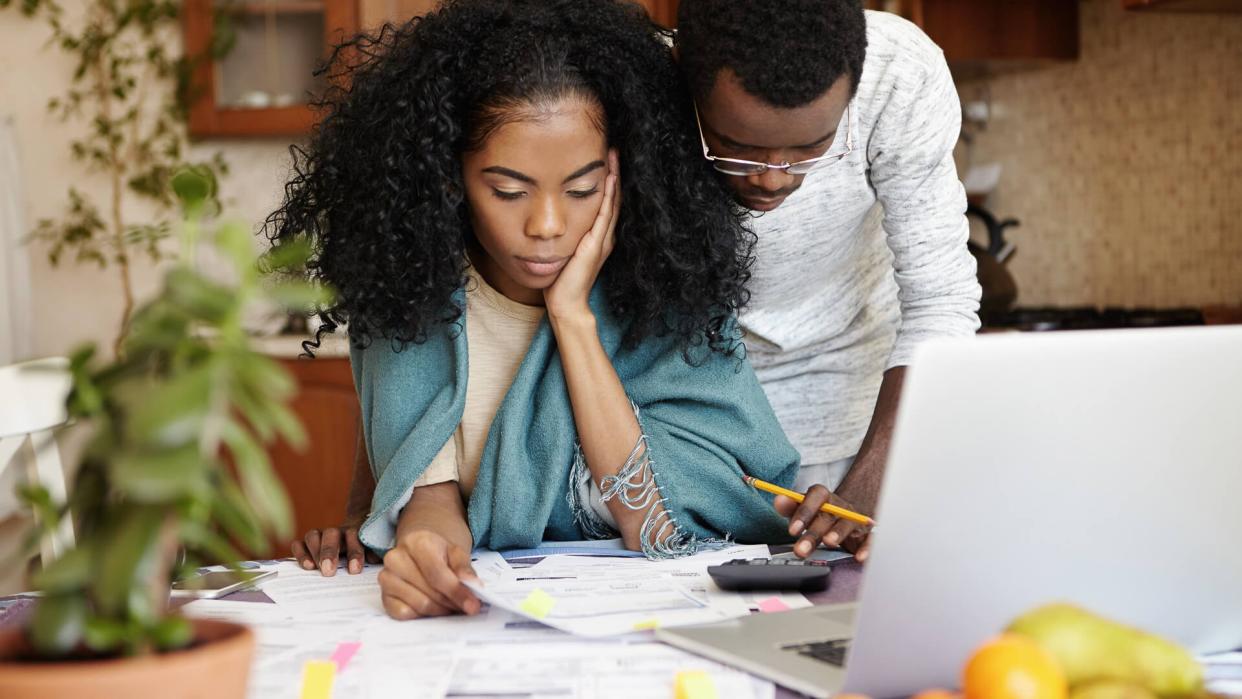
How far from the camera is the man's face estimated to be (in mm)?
1188

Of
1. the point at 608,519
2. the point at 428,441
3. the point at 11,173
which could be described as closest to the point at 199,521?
the point at 428,441

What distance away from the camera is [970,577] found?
671 millimetres

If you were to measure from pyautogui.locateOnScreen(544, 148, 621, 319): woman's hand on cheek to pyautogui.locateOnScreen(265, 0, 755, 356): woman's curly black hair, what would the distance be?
0.02 metres

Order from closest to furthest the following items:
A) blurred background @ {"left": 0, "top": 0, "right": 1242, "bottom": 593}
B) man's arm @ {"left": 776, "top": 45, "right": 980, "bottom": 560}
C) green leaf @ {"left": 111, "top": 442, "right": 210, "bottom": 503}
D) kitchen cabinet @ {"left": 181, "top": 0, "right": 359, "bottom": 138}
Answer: green leaf @ {"left": 111, "top": 442, "right": 210, "bottom": 503}, man's arm @ {"left": 776, "top": 45, "right": 980, "bottom": 560}, blurred background @ {"left": 0, "top": 0, "right": 1242, "bottom": 593}, kitchen cabinet @ {"left": 181, "top": 0, "right": 359, "bottom": 138}

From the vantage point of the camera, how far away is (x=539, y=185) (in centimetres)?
119

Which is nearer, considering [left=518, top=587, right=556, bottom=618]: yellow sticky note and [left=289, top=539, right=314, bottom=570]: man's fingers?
[left=518, top=587, right=556, bottom=618]: yellow sticky note

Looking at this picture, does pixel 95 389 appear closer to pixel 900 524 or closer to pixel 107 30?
pixel 900 524

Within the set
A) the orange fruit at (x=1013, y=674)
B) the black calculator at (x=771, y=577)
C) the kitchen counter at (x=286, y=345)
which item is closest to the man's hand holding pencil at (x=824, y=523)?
the black calculator at (x=771, y=577)

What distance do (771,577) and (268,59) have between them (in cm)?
275

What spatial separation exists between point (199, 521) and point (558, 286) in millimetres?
757

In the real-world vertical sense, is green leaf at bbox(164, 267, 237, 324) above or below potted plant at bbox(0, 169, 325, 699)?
above

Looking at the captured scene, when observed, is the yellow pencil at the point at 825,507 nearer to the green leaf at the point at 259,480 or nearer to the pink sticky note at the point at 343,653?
the pink sticky note at the point at 343,653

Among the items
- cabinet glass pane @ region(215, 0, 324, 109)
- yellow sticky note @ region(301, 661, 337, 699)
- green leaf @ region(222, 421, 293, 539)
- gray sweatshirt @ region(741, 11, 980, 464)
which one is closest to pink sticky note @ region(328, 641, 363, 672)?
yellow sticky note @ region(301, 661, 337, 699)

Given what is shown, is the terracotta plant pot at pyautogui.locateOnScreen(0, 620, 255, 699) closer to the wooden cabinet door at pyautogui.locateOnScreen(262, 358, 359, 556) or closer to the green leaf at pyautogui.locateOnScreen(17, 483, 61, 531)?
the green leaf at pyautogui.locateOnScreen(17, 483, 61, 531)
